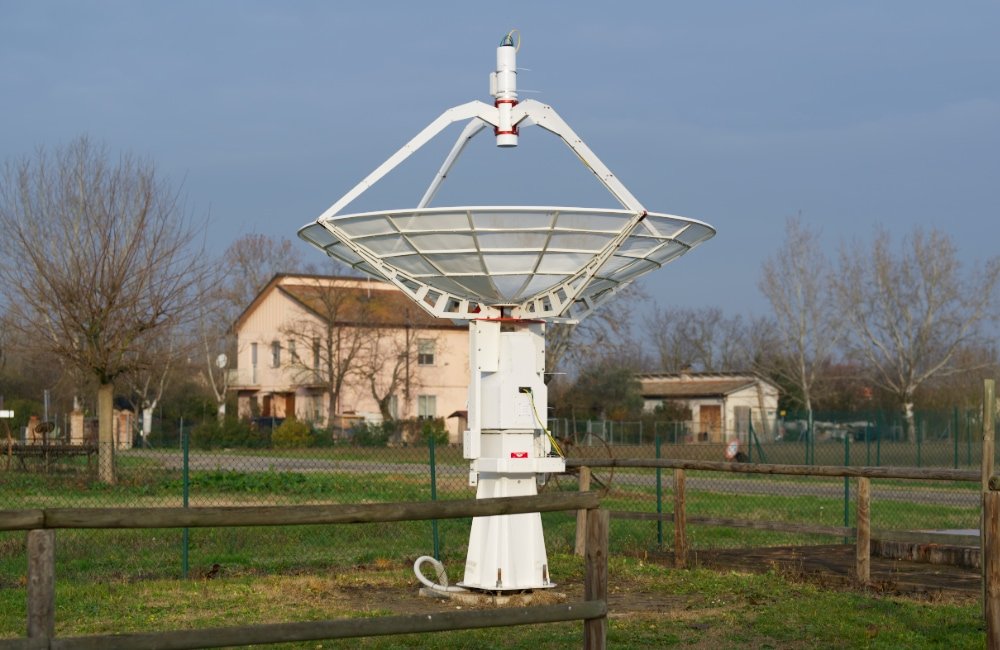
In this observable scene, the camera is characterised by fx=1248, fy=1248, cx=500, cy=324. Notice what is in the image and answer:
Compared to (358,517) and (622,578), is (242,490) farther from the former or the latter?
(358,517)

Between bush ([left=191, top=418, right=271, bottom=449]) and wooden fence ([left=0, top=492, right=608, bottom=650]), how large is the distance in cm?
3519

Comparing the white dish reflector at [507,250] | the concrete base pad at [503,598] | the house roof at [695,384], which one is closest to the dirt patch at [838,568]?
the concrete base pad at [503,598]

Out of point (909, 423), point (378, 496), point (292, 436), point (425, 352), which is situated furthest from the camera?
point (425, 352)

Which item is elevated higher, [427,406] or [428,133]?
[428,133]

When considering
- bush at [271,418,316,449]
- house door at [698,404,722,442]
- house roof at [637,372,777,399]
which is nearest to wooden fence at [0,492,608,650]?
bush at [271,418,316,449]

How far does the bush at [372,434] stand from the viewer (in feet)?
139

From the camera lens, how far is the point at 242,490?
886 inches

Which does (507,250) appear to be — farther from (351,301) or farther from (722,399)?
(351,301)

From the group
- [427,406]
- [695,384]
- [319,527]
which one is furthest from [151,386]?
[319,527]

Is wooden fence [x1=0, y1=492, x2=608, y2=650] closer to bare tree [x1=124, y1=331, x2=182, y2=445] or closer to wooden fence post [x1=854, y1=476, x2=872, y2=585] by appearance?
wooden fence post [x1=854, y1=476, x2=872, y2=585]

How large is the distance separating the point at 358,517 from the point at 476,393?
467 centimetres

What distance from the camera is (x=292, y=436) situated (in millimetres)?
41812

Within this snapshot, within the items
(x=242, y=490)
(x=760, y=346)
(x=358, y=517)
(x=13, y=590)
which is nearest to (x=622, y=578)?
(x=13, y=590)

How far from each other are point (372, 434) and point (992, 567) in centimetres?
3861
